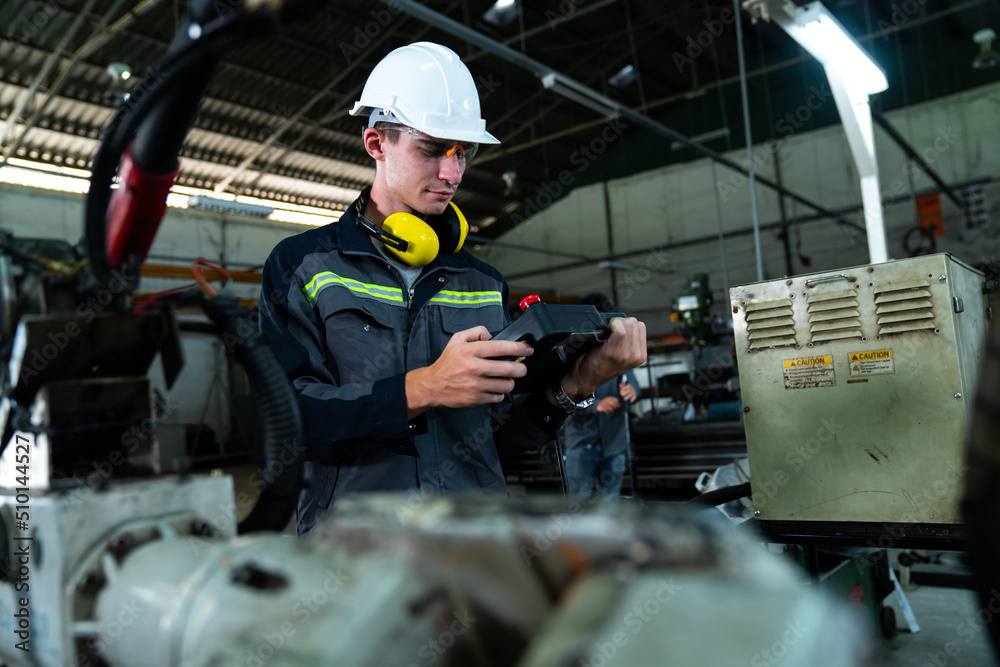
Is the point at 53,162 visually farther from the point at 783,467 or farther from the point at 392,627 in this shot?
the point at 392,627

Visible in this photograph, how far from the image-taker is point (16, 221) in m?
8.05

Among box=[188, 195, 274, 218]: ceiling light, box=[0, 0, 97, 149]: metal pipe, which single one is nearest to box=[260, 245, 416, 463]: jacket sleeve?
box=[188, 195, 274, 218]: ceiling light

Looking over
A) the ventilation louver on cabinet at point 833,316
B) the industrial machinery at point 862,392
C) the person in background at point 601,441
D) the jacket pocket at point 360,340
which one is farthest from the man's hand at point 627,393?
the jacket pocket at point 360,340

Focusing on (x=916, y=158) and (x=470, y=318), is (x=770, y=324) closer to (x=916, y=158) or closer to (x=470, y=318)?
(x=470, y=318)

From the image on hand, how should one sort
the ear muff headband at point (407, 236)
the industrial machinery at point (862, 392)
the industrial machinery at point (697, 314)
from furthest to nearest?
the industrial machinery at point (697, 314) < the industrial machinery at point (862, 392) < the ear muff headband at point (407, 236)

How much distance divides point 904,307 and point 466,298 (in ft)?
3.03

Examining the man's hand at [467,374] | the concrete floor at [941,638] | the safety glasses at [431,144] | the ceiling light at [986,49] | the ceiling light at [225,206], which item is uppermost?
the ceiling light at [986,49]

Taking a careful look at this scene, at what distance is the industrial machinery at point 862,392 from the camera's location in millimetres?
1386

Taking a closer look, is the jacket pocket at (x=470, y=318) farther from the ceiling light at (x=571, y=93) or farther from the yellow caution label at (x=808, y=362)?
the ceiling light at (x=571, y=93)

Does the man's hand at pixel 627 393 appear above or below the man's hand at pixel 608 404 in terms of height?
above

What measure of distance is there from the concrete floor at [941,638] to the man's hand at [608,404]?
1.85 metres

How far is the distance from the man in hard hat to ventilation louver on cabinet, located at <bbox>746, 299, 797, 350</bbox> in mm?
550

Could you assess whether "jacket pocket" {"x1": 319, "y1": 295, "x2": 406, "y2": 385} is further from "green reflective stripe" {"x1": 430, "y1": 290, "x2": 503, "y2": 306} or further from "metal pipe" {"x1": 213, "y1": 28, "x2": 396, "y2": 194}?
"metal pipe" {"x1": 213, "y1": 28, "x2": 396, "y2": 194}

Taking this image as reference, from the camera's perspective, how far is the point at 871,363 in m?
1.46
